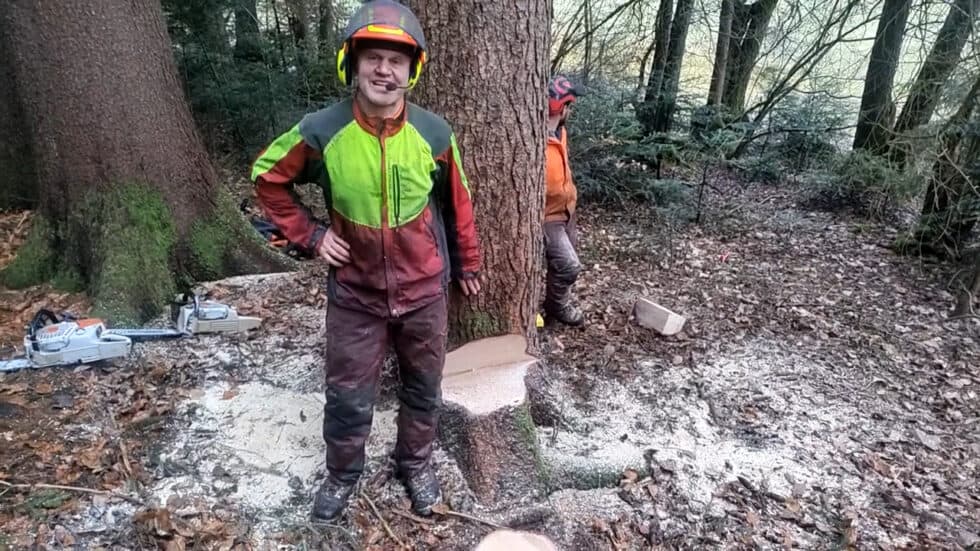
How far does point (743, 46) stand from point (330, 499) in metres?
8.62

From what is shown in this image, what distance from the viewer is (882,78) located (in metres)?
7.48

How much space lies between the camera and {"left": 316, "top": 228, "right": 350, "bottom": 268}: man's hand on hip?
7.39 feet

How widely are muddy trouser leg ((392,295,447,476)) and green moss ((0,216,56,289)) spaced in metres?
3.07

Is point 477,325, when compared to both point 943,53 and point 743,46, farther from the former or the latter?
point 743,46

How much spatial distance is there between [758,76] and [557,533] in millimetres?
7601

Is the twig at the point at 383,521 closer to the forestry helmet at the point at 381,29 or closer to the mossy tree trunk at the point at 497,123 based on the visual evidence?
the mossy tree trunk at the point at 497,123

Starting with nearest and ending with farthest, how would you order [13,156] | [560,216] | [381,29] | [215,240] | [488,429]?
[381,29]
[488,429]
[560,216]
[215,240]
[13,156]

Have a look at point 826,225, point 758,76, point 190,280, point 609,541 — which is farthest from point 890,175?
point 190,280

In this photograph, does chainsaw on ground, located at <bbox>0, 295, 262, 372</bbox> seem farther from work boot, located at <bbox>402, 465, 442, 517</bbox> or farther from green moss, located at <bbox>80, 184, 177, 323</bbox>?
work boot, located at <bbox>402, 465, 442, 517</bbox>

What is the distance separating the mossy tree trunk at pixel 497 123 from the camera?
96.7 inches

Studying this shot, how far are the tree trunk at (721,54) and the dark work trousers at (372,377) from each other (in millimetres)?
6723

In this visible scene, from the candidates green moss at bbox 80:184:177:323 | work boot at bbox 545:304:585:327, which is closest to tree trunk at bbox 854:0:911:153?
work boot at bbox 545:304:585:327

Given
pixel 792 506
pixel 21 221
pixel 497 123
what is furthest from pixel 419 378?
pixel 21 221

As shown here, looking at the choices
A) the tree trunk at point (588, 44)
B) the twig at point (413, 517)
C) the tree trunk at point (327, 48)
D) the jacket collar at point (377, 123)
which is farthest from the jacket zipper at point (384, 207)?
the tree trunk at point (588, 44)
